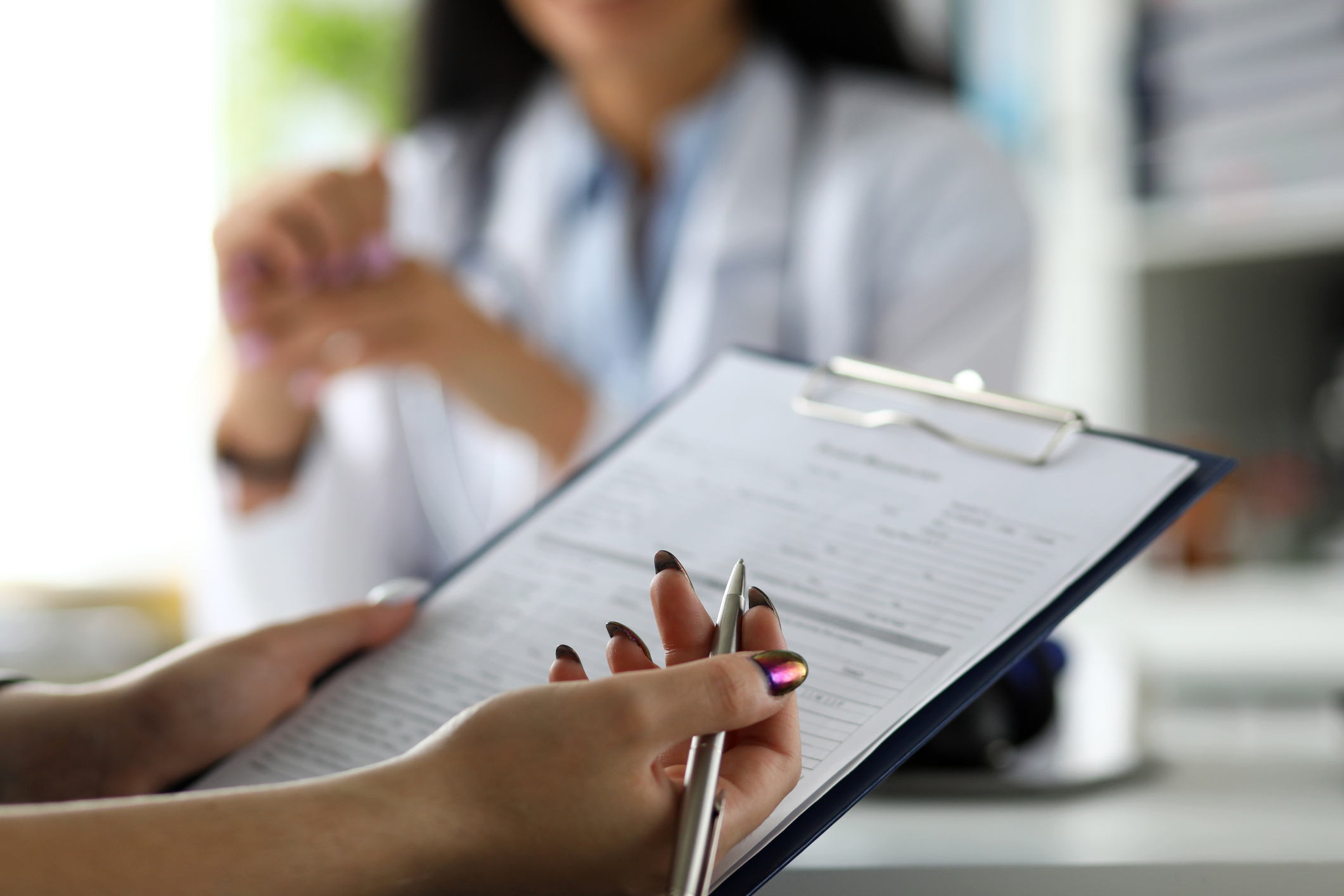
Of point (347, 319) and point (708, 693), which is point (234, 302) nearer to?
point (347, 319)

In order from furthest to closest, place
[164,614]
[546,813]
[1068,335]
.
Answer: [164,614] → [1068,335] → [546,813]

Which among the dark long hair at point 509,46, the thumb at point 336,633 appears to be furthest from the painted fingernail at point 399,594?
the dark long hair at point 509,46

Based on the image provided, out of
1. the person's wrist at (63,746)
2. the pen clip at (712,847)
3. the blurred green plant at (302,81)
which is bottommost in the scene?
the person's wrist at (63,746)

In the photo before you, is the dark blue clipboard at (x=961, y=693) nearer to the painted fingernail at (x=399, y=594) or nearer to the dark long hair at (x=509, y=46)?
the painted fingernail at (x=399, y=594)

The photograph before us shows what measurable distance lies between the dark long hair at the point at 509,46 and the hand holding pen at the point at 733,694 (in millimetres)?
901

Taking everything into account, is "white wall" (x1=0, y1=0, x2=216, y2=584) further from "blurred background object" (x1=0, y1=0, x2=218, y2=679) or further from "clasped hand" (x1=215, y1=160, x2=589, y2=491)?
"clasped hand" (x1=215, y1=160, x2=589, y2=491)

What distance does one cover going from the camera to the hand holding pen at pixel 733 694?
240mm

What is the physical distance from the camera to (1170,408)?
1510mm

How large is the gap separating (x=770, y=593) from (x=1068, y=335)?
126 cm

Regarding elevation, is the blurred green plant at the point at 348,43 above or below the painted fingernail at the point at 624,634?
above

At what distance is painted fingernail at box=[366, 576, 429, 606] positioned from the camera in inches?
15.9

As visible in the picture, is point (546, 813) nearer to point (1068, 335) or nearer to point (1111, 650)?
point (1111, 650)

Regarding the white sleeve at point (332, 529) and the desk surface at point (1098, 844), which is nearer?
the desk surface at point (1098, 844)

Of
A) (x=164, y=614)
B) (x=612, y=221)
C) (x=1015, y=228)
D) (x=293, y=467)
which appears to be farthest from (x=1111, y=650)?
(x=164, y=614)
